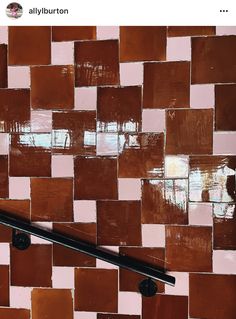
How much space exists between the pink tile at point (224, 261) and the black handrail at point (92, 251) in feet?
0.60

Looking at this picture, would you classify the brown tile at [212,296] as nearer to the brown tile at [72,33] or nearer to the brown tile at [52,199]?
the brown tile at [52,199]

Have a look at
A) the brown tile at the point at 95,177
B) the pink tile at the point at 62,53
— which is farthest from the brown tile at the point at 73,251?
the pink tile at the point at 62,53

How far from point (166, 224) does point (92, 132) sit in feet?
1.56

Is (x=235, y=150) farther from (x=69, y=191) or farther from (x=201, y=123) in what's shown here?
(x=69, y=191)

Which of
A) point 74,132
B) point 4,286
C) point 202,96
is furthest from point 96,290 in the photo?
point 202,96

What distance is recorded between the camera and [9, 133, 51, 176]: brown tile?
5.98ft

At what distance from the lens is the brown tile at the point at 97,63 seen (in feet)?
5.80

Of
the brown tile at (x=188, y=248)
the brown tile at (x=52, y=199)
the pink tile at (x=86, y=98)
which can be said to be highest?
the pink tile at (x=86, y=98)

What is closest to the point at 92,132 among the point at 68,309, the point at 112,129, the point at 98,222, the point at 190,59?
the point at 112,129

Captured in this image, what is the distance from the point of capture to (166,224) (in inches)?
69.5

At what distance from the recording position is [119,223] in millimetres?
1800

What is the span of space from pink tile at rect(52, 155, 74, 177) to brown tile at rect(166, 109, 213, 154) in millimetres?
402

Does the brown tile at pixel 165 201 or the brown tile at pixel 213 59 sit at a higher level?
the brown tile at pixel 213 59
